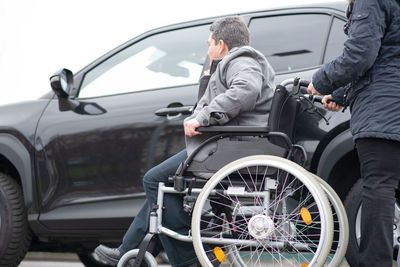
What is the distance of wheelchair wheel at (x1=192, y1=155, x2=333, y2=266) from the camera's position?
11.0ft

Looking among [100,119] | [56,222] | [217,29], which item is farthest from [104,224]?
[217,29]

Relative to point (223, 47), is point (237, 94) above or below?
below

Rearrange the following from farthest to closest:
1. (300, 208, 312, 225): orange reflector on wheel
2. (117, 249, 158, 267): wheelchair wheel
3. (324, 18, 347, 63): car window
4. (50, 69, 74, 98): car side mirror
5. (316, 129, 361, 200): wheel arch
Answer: (50, 69, 74, 98): car side mirror → (324, 18, 347, 63): car window → (316, 129, 361, 200): wheel arch → (117, 249, 158, 267): wheelchair wheel → (300, 208, 312, 225): orange reflector on wheel

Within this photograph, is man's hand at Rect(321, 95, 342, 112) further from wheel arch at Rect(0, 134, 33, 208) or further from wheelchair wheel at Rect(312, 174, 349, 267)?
wheel arch at Rect(0, 134, 33, 208)

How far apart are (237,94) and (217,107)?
114 millimetres

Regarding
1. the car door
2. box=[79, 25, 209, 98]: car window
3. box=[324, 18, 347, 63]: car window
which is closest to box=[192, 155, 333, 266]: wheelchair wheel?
the car door

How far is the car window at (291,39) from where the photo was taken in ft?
14.7

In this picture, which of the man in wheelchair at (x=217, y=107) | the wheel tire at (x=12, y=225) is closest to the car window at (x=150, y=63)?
the wheel tire at (x=12, y=225)

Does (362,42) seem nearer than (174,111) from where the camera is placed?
Yes

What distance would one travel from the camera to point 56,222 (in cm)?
475

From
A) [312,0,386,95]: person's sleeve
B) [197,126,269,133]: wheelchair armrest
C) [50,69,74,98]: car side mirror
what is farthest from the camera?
[50,69,74,98]: car side mirror

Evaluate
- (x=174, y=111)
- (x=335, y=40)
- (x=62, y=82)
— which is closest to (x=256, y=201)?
(x=174, y=111)

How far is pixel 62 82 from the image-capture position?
4.78 metres

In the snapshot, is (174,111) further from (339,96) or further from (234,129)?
(339,96)
